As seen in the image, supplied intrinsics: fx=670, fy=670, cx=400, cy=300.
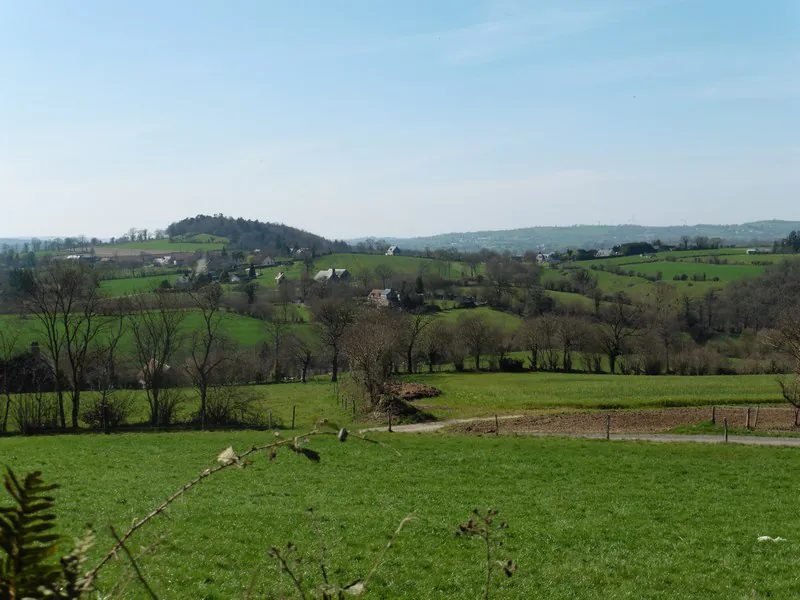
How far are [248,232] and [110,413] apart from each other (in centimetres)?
14199

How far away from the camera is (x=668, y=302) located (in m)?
81.4

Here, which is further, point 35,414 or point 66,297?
point 66,297

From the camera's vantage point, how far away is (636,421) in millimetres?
32625

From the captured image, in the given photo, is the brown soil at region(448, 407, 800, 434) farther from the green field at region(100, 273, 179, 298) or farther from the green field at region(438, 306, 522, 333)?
the green field at region(100, 273, 179, 298)

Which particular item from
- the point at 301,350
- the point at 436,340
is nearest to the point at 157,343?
the point at 301,350

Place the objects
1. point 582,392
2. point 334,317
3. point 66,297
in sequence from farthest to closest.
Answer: point 334,317, point 582,392, point 66,297

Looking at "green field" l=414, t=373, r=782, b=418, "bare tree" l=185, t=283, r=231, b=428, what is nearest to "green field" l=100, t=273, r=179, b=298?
"bare tree" l=185, t=283, r=231, b=428

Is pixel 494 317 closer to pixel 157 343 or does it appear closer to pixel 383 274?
pixel 383 274

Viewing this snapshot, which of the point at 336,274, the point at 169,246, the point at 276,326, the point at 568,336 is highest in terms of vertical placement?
the point at 169,246

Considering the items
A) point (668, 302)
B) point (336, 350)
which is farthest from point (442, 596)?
point (668, 302)

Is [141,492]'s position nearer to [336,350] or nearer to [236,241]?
[336,350]

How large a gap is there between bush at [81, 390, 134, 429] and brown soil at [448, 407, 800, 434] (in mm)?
18573

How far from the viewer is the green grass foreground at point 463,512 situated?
9992 mm

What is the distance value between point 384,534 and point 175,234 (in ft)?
553
